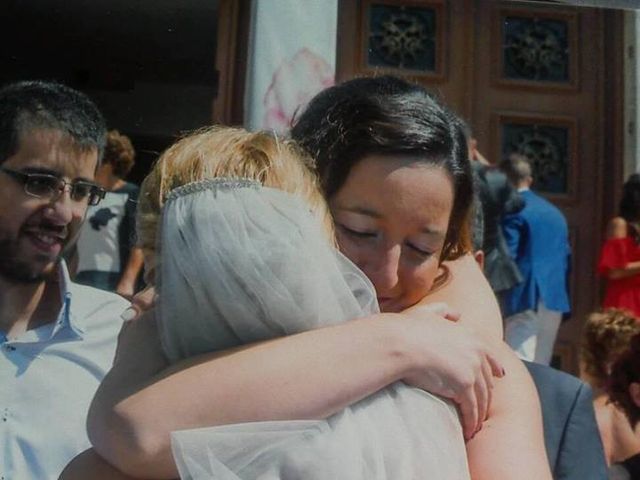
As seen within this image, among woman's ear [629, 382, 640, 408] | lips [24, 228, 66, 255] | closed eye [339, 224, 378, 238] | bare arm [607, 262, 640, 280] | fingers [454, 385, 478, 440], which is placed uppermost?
bare arm [607, 262, 640, 280]

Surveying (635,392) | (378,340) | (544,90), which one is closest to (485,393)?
(378,340)

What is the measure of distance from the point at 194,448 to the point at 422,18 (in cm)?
542

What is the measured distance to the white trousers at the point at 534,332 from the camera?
5914 mm

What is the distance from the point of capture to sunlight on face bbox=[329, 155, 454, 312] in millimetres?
1806

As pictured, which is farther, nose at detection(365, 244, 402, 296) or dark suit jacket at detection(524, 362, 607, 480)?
dark suit jacket at detection(524, 362, 607, 480)

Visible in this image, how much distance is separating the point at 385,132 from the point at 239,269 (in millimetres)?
454

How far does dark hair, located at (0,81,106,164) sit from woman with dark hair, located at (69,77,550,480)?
996 millimetres

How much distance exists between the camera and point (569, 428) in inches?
84.4

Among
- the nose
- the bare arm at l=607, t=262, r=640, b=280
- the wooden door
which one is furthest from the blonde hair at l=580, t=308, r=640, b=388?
the nose

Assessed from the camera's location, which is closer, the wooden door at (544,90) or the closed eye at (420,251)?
the closed eye at (420,251)

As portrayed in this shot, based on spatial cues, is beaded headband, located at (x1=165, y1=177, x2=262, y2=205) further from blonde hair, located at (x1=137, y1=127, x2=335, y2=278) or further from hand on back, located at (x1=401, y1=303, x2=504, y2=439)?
hand on back, located at (x1=401, y1=303, x2=504, y2=439)

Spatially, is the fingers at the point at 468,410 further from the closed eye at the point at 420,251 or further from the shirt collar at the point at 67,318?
the shirt collar at the point at 67,318

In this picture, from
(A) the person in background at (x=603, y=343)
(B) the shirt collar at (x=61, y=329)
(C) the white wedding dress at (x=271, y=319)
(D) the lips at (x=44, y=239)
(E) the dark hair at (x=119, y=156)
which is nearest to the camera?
(C) the white wedding dress at (x=271, y=319)

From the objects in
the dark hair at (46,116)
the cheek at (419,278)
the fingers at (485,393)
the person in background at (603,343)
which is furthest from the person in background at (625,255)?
the fingers at (485,393)
